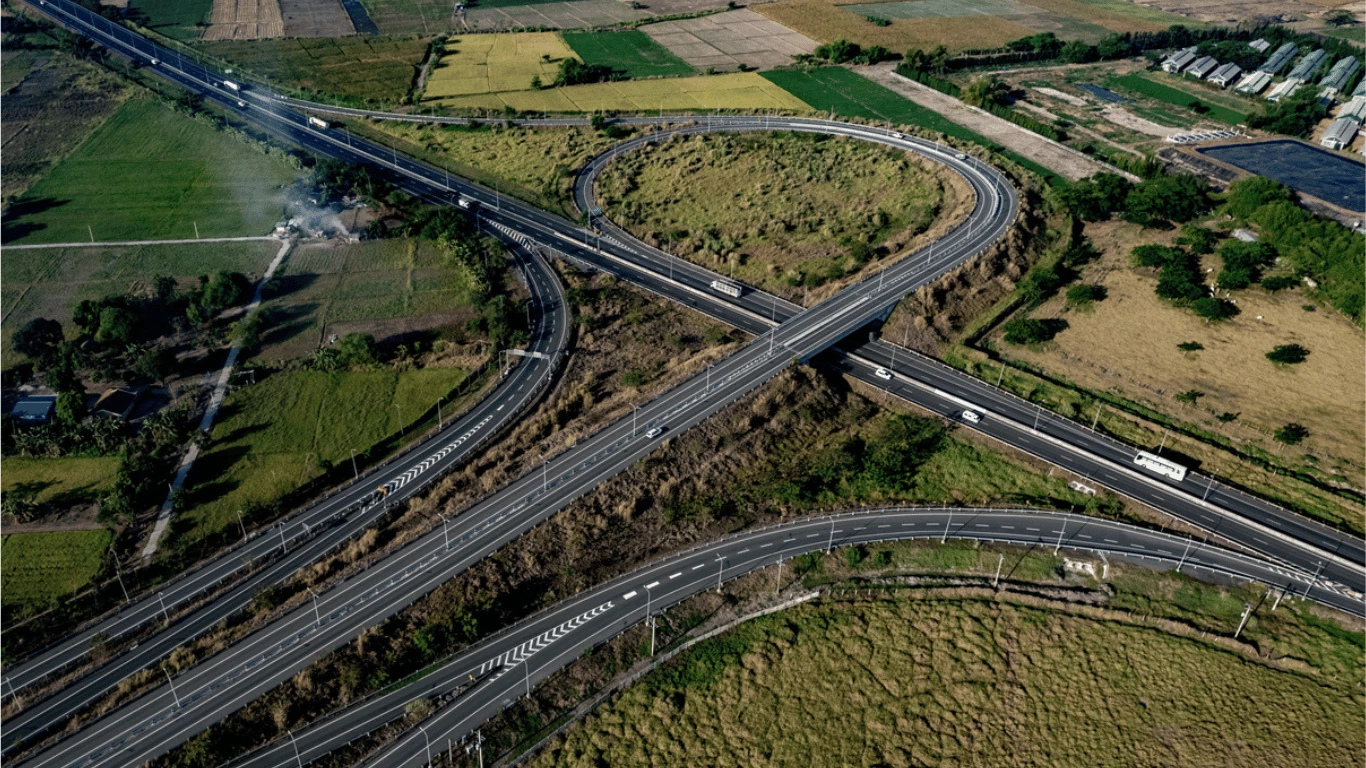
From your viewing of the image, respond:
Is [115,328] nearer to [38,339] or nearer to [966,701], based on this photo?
[38,339]

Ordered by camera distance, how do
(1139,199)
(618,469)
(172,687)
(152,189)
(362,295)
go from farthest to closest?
(152,189)
(1139,199)
(362,295)
(618,469)
(172,687)

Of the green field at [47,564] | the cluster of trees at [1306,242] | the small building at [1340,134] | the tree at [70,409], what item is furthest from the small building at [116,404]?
the small building at [1340,134]

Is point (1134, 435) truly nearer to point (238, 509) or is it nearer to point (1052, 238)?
point (1052, 238)

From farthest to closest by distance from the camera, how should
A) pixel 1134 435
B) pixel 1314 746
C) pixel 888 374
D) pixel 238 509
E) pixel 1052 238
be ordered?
pixel 1052 238 → pixel 888 374 → pixel 1134 435 → pixel 238 509 → pixel 1314 746

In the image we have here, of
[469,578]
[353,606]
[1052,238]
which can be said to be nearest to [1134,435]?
[1052,238]

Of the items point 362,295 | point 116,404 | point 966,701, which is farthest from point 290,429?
point 966,701

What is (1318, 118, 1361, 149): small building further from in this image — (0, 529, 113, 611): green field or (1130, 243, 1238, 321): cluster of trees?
(0, 529, 113, 611): green field
